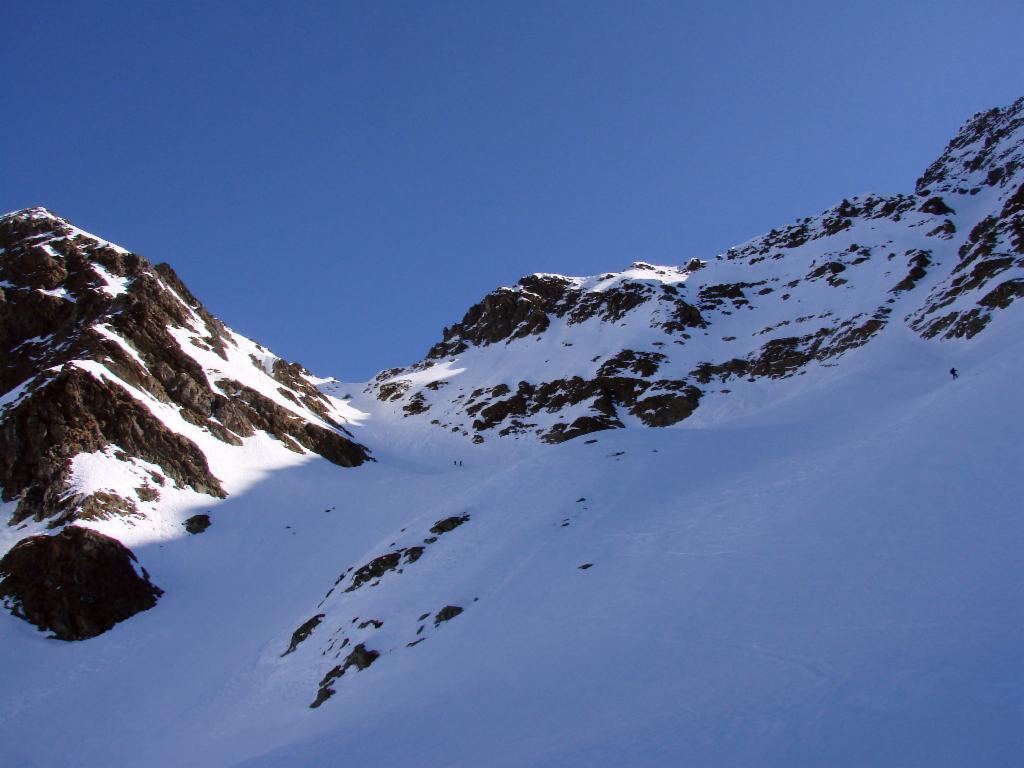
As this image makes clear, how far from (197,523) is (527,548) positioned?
28.4 meters

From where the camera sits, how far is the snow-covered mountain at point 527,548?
11.0 m

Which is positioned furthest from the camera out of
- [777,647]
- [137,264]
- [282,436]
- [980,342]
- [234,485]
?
[137,264]

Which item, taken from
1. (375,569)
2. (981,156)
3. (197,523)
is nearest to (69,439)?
(197,523)

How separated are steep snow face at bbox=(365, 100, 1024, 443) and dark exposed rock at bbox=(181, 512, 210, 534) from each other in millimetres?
39155

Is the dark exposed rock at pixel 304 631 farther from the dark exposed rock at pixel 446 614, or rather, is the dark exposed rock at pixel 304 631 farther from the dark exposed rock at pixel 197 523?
the dark exposed rock at pixel 197 523

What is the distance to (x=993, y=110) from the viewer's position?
464 ft

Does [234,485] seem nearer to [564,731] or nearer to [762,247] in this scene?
[564,731]

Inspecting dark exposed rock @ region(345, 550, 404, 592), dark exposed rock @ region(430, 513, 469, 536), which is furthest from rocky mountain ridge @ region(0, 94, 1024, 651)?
dark exposed rock @ region(430, 513, 469, 536)

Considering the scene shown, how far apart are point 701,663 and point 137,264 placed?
7086 centimetres

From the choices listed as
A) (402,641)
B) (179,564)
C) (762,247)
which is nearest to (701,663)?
(402,641)

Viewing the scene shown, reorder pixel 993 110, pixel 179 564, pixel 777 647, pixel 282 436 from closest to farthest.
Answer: pixel 777 647
pixel 179 564
pixel 282 436
pixel 993 110

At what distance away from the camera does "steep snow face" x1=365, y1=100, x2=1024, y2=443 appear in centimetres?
6706

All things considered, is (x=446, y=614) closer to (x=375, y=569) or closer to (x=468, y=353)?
(x=375, y=569)

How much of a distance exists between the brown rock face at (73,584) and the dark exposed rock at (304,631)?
41.5ft
